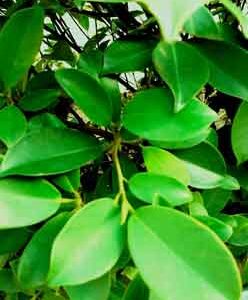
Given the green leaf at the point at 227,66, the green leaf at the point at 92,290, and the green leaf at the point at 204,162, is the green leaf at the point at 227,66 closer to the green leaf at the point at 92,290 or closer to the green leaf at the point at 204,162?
the green leaf at the point at 204,162

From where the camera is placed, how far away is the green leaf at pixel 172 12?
29 centimetres

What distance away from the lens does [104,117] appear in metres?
0.48

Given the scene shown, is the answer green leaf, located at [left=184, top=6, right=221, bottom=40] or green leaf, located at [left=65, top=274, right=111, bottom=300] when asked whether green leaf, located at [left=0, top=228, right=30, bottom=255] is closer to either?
green leaf, located at [left=65, top=274, right=111, bottom=300]

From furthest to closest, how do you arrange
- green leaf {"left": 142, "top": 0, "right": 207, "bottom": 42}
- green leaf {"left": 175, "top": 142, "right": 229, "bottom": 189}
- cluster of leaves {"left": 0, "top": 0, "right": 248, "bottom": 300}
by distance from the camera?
green leaf {"left": 175, "top": 142, "right": 229, "bottom": 189}, cluster of leaves {"left": 0, "top": 0, "right": 248, "bottom": 300}, green leaf {"left": 142, "top": 0, "right": 207, "bottom": 42}

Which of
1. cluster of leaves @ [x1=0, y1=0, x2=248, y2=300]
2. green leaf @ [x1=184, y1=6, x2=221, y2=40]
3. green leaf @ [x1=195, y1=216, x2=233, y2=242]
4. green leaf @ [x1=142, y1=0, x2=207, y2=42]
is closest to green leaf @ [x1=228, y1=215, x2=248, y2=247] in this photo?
cluster of leaves @ [x1=0, y1=0, x2=248, y2=300]

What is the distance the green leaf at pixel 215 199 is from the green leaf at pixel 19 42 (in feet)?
0.71

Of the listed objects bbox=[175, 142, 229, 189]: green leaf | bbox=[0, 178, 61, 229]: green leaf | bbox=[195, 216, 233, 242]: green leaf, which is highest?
bbox=[0, 178, 61, 229]: green leaf

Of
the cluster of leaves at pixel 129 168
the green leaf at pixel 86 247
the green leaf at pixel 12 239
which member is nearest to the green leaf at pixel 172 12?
the cluster of leaves at pixel 129 168

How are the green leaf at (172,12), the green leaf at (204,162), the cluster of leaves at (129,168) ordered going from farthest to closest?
the green leaf at (204,162) < the cluster of leaves at (129,168) < the green leaf at (172,12)

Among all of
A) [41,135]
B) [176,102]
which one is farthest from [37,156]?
[176,102]

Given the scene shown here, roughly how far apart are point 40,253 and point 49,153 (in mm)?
80

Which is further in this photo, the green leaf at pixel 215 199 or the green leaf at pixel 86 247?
the green leaf at pixel 215 199

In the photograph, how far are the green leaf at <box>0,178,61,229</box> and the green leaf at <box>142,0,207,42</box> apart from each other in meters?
0.20

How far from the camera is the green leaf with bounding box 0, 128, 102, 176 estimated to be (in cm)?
45
